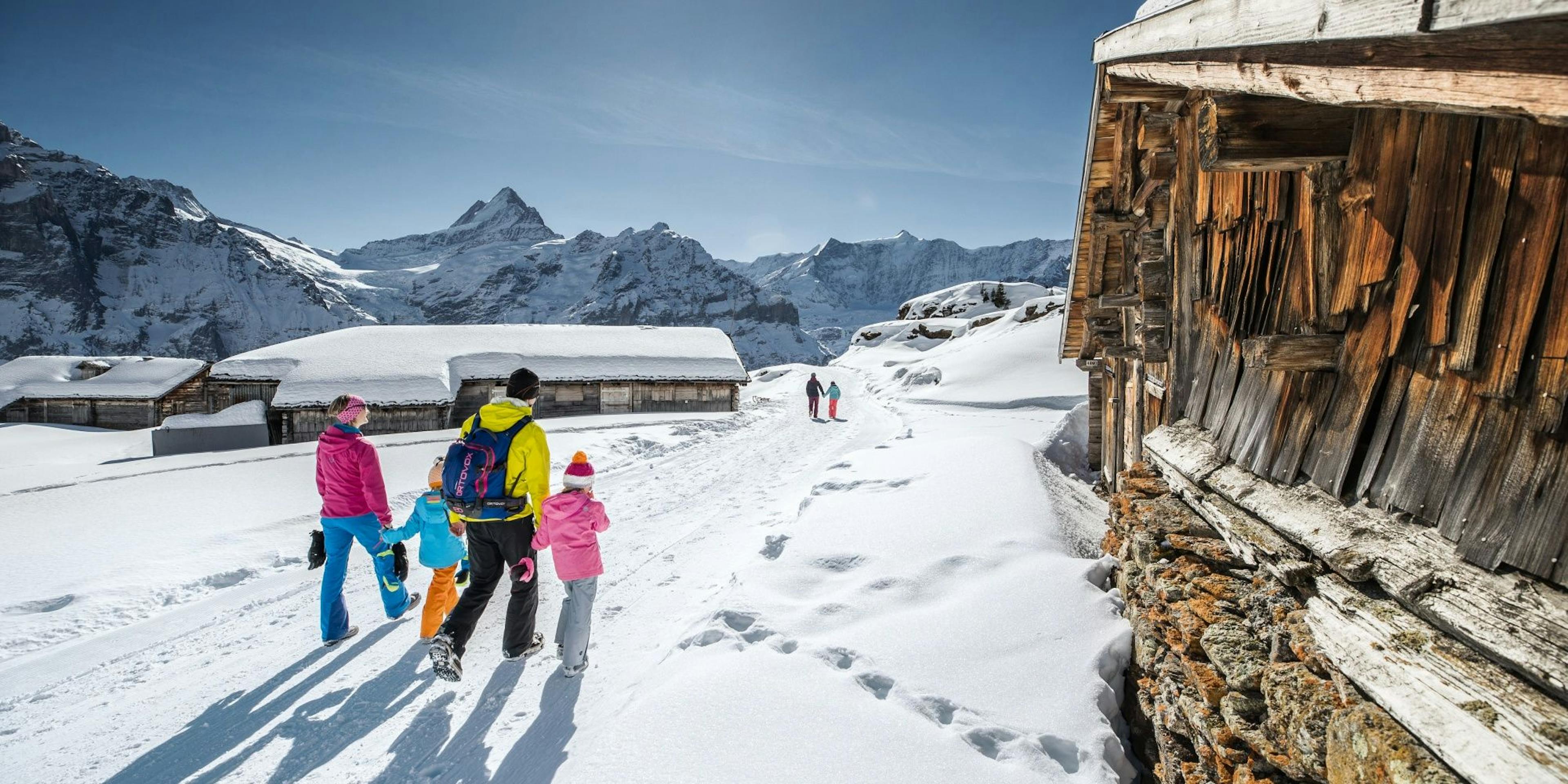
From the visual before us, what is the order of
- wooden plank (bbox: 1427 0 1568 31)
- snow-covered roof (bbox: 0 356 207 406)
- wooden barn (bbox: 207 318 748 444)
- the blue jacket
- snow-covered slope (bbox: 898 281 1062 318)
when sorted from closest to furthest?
wooden plank (bbox: 1427 0 1568 31), the blue jacket, wooden barn (bbox: 207 318 748 444), snow-covered roof (bbox: 0 356 207 406), snow-covered slope (bbox: 898 281 1062 318)

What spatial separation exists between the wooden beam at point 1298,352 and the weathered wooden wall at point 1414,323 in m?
0.01

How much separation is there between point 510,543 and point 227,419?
2417cm

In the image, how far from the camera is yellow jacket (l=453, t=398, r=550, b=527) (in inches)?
157

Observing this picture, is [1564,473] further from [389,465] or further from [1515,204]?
[389,465]

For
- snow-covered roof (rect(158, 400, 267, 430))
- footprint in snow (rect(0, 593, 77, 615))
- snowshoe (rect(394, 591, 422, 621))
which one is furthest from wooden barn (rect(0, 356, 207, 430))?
snowshoe (rect(394, 591, 422, 621))

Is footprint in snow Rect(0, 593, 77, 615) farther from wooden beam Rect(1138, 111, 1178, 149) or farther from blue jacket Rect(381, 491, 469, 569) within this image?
wooden beam Rect(1138, 111, 1178, 149)

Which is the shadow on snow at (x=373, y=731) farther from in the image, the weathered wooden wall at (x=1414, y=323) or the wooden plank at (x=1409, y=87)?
the wooden plank at (x=1409, y=87)

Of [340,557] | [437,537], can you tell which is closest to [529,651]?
[437,537]

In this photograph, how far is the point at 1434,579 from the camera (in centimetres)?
174

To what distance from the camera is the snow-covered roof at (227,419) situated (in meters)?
19.6

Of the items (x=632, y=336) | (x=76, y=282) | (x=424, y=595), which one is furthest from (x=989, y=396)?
(x=76, y=282)

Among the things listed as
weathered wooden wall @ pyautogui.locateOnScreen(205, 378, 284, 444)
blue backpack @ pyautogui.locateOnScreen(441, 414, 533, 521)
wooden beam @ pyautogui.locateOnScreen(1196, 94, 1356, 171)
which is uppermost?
wooden beam @ pyautogui.locateOnScreen(1196, 94, 1356, 171)

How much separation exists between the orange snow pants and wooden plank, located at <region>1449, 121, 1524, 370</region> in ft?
18.1

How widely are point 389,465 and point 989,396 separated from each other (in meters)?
19.6
